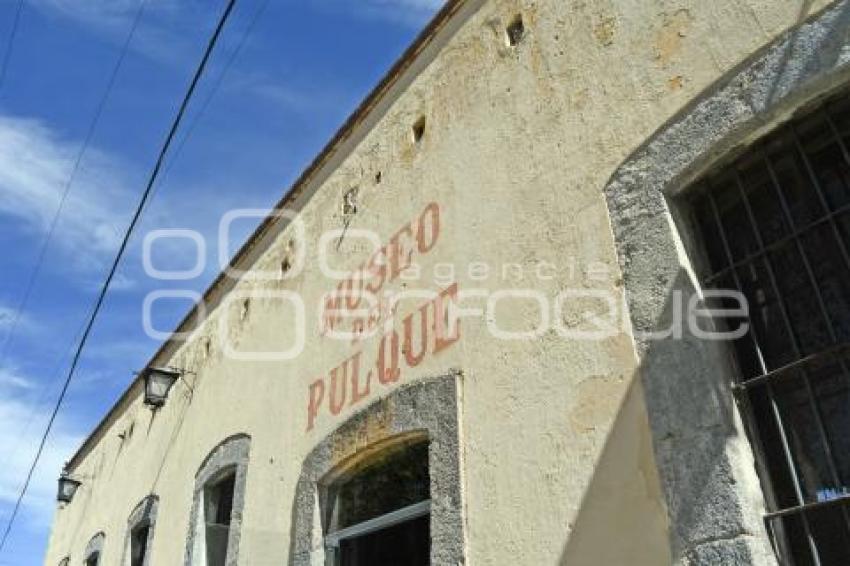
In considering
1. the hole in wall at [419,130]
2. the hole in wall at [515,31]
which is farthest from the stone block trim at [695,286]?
the hole in wall at [419,130]

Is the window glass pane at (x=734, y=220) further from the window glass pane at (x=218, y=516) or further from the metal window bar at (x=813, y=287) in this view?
the window glass pane at (x=218, y=516)

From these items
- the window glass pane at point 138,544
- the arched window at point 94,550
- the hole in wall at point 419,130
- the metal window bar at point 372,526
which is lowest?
the metal window bar at point 372,526

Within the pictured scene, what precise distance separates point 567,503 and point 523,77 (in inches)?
96.7

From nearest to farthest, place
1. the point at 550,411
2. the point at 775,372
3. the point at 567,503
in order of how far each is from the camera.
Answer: the point at 775,372 → the point at 567,503 → the point at 550,411

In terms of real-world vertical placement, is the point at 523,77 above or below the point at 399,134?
below

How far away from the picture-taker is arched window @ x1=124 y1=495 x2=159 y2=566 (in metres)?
8.05

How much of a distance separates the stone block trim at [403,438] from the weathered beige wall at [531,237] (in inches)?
3.4

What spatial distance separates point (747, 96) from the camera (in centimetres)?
Answer: 310

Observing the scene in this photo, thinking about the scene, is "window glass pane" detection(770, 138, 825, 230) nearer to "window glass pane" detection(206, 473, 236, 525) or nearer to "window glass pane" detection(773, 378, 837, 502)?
"window glass pane" detection(773, 378, 837, 502)

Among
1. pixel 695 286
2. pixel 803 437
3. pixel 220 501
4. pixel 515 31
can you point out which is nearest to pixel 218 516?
pixel 220 501

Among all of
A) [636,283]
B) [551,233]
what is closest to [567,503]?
[636,283]

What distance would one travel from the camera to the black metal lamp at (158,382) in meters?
8.47

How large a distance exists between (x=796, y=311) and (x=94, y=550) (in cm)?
942

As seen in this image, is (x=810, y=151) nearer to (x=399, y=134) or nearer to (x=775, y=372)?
(x=775, y=372)
